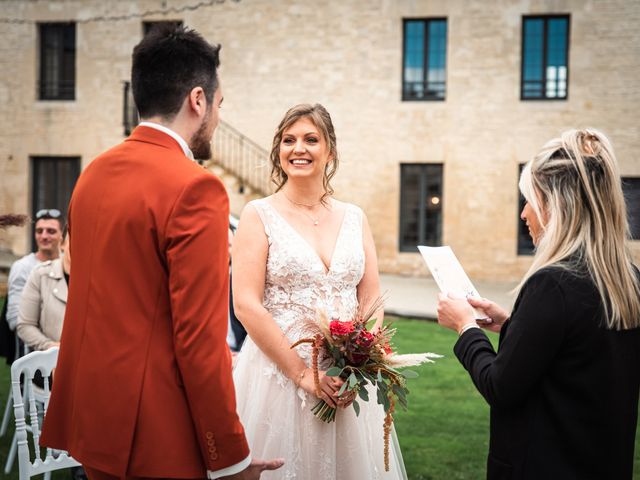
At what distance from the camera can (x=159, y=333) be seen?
1.97m

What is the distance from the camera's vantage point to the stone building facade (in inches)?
701

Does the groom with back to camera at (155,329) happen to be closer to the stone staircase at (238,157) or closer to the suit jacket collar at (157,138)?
the suit jacket collar at (157,138)

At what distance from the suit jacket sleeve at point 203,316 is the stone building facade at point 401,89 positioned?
16207 mm

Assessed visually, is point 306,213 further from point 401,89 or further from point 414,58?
point 414,58

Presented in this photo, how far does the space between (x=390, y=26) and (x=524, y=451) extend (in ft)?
57.4

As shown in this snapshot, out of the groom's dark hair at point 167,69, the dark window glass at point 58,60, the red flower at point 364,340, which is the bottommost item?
the red flower at point 364,340

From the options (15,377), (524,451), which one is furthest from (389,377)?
(15,377)

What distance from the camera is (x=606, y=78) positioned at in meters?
17.7

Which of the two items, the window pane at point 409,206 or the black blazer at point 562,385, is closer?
the black blazer at point 562,385

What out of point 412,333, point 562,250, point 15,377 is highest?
point 562,250

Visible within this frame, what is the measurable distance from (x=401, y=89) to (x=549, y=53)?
411 centimetres

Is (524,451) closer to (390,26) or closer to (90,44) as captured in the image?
(390,26)

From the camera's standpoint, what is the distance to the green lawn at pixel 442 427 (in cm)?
518

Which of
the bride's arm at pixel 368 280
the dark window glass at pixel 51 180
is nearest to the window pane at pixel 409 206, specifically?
the dark window glass at pixel 51 180
